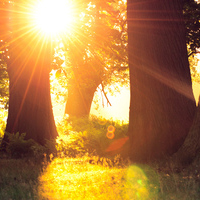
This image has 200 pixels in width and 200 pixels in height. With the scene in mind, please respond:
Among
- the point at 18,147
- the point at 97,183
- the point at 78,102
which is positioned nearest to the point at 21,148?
the point at 18,147

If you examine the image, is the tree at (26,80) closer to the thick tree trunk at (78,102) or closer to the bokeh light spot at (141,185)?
the bokeh light spot at (141,185)

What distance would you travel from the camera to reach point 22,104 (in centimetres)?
1341

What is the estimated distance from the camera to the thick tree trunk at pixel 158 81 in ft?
30.1

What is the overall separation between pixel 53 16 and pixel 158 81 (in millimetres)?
7356

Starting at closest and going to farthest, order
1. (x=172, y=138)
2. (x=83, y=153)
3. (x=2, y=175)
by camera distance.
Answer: (x=2, y=175) → (x=172, y=138) → (x=83, y=153)

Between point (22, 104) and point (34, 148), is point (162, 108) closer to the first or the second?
point (34, 148)

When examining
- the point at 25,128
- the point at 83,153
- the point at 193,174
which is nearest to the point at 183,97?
A: the point at 193,174

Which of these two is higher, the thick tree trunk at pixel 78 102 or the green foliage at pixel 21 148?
the thick tree trunk at pixel 78 102

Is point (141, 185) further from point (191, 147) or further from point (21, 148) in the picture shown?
point (21, 148)

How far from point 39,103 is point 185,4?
742cm

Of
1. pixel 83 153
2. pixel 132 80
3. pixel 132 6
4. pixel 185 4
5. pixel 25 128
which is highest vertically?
pixel 185 4

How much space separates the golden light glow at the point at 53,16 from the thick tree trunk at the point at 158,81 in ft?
17.5

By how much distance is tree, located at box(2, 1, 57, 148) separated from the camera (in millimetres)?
13328

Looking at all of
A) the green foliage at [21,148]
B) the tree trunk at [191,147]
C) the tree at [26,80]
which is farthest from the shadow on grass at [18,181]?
the tree at [26,80]
